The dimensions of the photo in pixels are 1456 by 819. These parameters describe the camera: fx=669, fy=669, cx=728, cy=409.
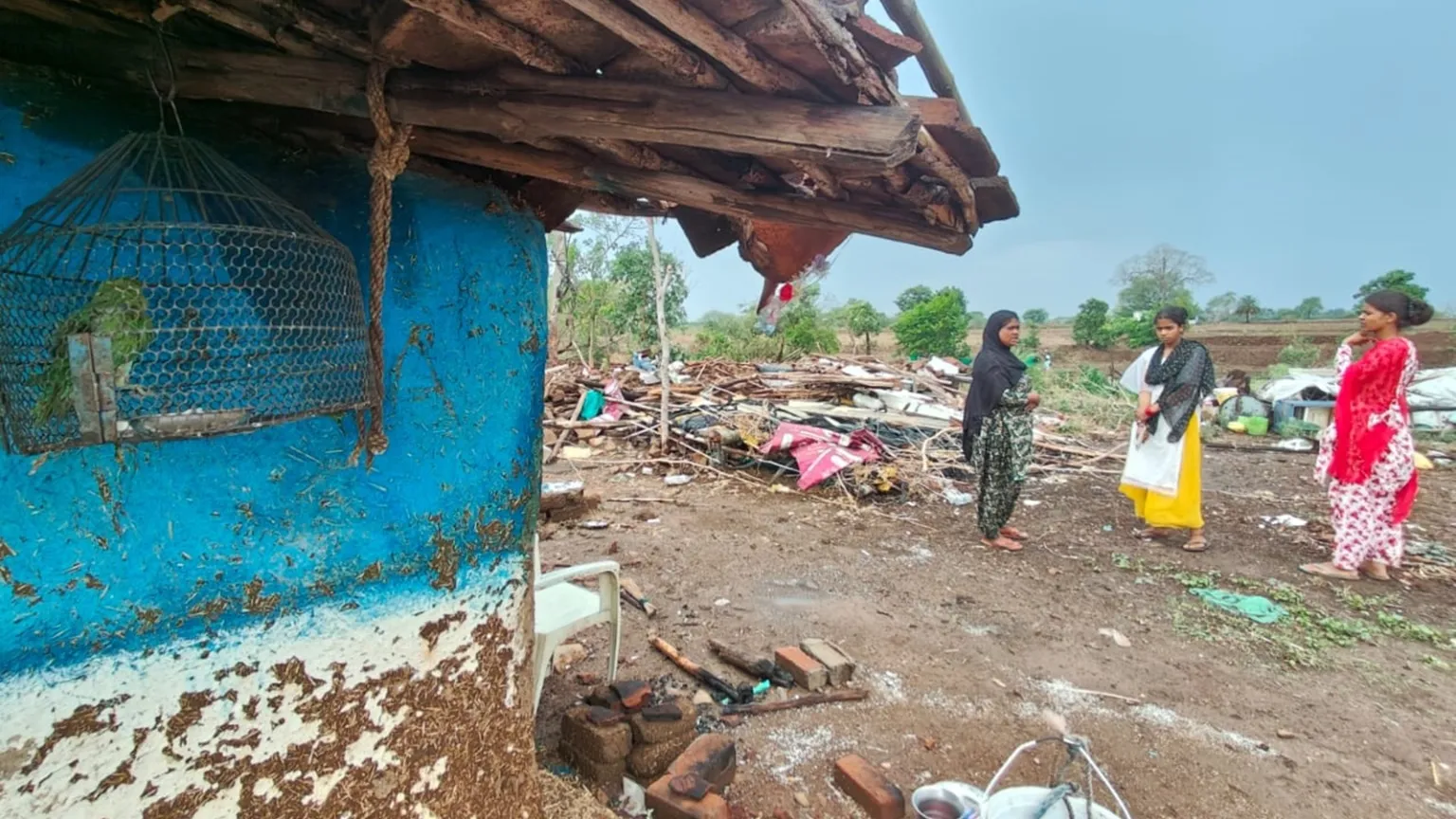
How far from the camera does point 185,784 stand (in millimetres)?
1704

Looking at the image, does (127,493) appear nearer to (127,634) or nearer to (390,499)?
(127,634)

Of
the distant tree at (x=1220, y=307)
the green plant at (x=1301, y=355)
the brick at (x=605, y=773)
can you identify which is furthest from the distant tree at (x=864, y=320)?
the distant tree at (x=1220, y=307)

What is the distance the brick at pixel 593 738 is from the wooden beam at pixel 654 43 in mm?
2425

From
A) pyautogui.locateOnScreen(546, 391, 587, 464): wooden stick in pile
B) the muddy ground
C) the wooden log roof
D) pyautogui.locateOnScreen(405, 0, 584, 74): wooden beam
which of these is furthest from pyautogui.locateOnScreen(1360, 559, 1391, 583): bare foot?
pyautogui.locateOnScreen(546, 391, 587, 464): wooden stick in pile

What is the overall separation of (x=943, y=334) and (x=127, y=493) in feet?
71.1

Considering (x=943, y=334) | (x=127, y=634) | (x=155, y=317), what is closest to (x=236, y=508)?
(x=127, y=634)

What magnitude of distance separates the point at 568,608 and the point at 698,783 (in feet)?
2.98

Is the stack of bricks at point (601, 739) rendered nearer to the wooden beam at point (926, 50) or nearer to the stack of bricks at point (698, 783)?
the stack of bricks at point (698, 783)

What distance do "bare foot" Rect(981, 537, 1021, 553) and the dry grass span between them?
423 cm

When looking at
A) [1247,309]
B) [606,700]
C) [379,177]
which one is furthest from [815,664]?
[1247,309]

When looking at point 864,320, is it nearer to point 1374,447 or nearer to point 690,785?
point 1374,447

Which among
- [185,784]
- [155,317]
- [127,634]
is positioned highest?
[155,317]

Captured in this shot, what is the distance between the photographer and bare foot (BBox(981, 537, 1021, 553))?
5684mm

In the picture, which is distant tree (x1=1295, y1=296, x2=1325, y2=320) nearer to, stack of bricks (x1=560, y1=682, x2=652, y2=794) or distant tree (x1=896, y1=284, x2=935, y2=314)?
distant tree (x1=896, y1=284, x2=935, y2=314)
